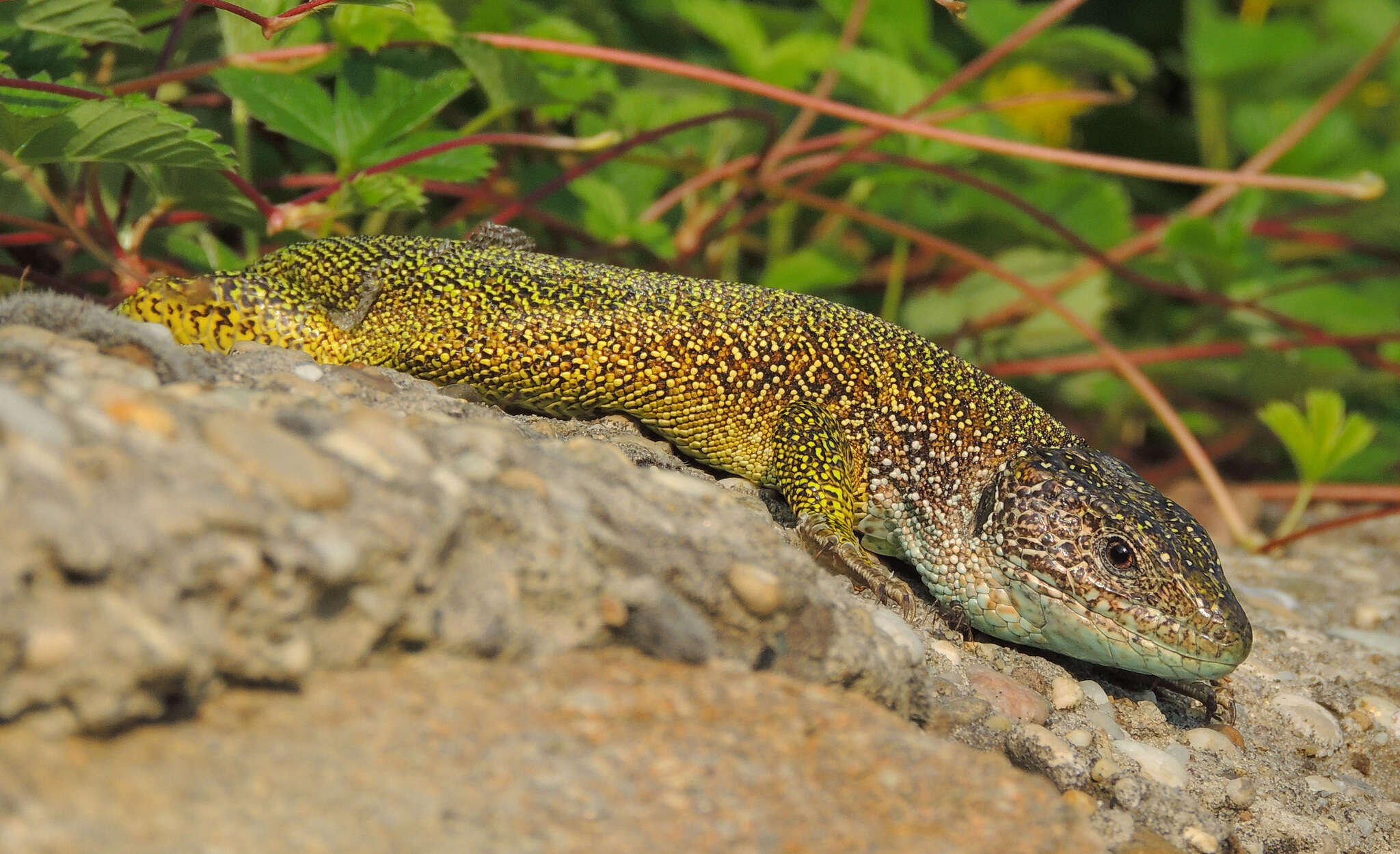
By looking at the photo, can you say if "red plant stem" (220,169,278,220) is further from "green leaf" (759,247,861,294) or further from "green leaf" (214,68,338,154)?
"green leaf" (759,247,861,294)

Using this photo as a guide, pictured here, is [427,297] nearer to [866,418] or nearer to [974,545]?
[866,418]

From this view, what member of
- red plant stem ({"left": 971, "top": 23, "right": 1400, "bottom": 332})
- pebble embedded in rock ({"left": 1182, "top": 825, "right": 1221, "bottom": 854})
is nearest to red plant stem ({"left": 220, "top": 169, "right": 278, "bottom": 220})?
pebble embedded in rock ({"left": 1182, "top": 825, "right": 1221, "bottom": 854})

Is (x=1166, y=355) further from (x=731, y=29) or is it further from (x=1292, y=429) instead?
(x=731, y=29)

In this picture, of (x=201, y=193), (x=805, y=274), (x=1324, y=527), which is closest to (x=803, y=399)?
(x=805, y=274)

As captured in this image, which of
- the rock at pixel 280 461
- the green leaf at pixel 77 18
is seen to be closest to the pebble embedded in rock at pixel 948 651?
the rock at pixel 280 461

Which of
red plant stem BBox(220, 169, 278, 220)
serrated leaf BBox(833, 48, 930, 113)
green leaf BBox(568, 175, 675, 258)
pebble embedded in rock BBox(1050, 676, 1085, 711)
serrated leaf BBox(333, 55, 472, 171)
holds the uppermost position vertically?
serrated leaf BBox(833, 48, 930, 113)

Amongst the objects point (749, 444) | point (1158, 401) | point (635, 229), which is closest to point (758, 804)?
point (749, 444)
